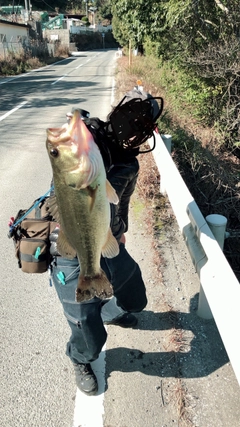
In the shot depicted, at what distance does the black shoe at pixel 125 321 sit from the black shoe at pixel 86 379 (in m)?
0.46

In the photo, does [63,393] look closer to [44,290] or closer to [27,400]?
[27,400]

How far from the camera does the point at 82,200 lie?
60.1 inches

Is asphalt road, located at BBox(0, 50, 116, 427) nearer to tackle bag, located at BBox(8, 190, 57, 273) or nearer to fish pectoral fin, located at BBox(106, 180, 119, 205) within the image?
tackle bag, located at BBox(8, 190, 57, 273)

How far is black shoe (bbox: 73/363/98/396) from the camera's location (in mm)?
2297

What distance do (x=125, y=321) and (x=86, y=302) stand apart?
29.3 inches

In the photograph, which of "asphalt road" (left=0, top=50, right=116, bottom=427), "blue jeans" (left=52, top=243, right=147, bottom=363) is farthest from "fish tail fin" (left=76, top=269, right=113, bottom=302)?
"asphalt road" (left=0, top=50, right=116, bottom=427)

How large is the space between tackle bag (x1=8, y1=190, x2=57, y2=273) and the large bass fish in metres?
0.31

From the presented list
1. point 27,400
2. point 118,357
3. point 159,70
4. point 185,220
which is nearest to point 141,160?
point 185,220

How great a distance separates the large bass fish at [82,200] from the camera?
1.31 meters

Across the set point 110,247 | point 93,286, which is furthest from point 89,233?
point 93,286

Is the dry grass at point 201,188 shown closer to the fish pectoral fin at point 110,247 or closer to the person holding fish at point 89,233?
the person holding fish at point 89,233

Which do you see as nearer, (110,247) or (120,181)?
(110,247)

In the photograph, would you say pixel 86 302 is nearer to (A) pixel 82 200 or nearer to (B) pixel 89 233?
(B) pixel 89 233

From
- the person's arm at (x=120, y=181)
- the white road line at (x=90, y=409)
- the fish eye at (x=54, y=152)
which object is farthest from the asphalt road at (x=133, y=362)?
the fish eye at (x=54, y=152)
